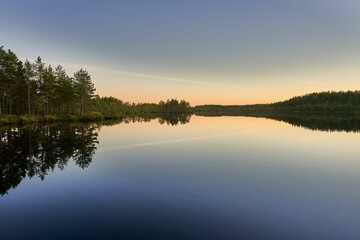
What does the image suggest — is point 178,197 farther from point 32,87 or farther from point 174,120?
point 174,120

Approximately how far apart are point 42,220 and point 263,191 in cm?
989

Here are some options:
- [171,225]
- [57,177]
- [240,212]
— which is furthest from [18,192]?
[240,212]

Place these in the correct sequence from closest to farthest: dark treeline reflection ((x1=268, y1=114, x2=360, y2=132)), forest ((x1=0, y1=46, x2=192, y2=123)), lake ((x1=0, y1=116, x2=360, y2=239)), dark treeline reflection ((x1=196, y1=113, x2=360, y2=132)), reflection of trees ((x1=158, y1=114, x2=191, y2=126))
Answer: lake ((x1=0, y1=116, x2=360, y2=239)), dark treeline reflection ((x1=268, y1=114, x2=360, y2=132)), dark treeline reflection ((x1=196, y1=113, x2=360, y2=132)), forest ((x1=0, y1=46, x2=192, y2=123)), reflection of trees ((x1=158, y1=114, x2=191, y2=126))

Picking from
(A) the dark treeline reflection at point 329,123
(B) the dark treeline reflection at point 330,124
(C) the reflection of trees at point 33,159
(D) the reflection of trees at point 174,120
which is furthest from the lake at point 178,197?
(D) the reflection of trees at point 174,120

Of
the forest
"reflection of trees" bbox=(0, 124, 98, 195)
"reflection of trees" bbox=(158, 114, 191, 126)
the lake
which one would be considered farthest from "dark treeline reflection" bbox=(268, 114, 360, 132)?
the forest

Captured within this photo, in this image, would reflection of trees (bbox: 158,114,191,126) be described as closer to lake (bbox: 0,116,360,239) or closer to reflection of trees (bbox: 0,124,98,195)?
reflection of trees (bbox: 0,124,98,195)

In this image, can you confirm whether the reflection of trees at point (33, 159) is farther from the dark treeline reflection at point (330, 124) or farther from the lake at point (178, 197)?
the dark treeline reflection at point (330, 124)

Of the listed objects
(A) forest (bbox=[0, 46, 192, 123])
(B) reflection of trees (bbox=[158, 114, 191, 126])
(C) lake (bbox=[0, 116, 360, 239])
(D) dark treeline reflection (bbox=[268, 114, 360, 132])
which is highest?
(A) forest (bbox=[0, 46, 192, 123])

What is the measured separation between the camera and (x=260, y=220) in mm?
9562

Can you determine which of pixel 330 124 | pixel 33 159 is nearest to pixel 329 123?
pixel 330 124

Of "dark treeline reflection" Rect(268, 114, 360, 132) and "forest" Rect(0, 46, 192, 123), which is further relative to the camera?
"forest" Rect(0, 46, 192, 123)

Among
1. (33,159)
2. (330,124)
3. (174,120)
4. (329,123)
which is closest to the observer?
(33,159)

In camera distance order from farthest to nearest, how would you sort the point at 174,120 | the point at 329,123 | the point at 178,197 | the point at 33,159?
the point at 174,120, the point at 329,123, the point at 33,159, the point at 178,197

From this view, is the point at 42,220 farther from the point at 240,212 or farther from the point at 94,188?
the point at 240,212
